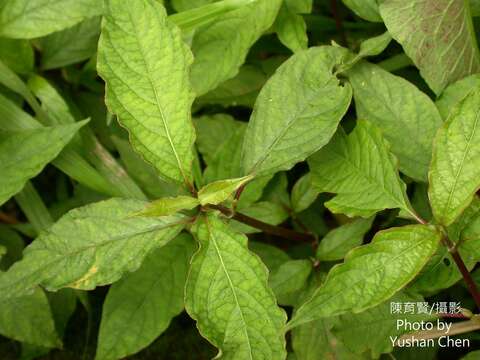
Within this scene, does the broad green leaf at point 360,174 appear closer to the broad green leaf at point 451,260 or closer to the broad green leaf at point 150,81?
the broad green leaf at point 451,260

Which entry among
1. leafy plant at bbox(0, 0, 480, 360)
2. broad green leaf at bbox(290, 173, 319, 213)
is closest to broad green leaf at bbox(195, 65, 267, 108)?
leafy plant at bbox(0, 0, 480, 360)

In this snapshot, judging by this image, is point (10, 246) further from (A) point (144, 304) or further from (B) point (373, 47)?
(B) point (373, 47)

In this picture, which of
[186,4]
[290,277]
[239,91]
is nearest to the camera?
[290,277]

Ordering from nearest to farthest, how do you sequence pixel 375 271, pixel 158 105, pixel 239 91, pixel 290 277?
pixel 375 271
pixel 158 105
pixel 290 277
pixel 239 91

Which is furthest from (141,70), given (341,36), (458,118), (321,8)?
(321,8)

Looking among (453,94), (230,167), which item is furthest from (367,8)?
(230,167)

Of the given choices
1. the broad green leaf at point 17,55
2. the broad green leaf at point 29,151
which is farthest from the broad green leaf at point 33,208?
the broad green leaf at point 17,55

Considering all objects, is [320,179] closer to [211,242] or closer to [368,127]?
[368,127]

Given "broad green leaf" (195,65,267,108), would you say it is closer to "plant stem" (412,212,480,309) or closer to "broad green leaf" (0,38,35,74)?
"broad green leaf" (0,38,35,74)
